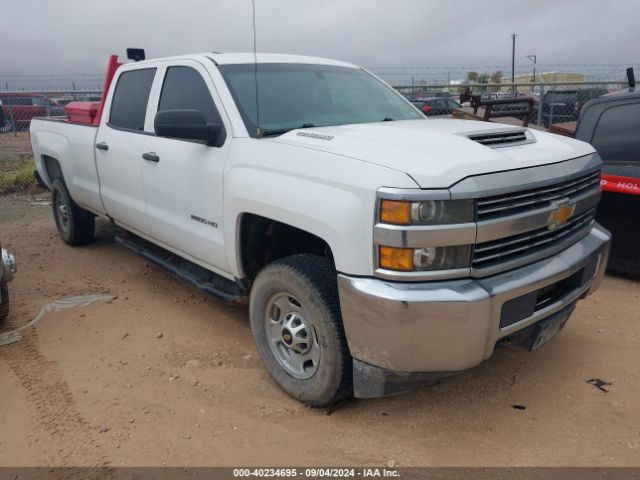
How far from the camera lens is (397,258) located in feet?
7.98

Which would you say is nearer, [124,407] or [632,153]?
[124,407]

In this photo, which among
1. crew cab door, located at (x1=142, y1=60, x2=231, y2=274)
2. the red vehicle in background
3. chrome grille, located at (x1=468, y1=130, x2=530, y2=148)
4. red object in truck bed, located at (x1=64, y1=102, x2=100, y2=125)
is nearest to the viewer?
chrome grille, located at (x1=468, y1=130, x2=530, y2=148)

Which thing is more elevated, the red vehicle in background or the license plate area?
the red vehicle in background

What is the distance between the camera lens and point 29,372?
3.61 m

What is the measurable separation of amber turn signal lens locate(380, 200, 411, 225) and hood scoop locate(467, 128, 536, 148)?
2.62 ft

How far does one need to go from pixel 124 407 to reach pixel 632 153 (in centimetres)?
439

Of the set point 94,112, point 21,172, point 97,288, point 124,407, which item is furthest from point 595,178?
point 21,172

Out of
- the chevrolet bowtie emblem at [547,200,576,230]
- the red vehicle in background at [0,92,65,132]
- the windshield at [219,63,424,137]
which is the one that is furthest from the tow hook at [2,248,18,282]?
the red vehicle in background at [0,92,65,132]

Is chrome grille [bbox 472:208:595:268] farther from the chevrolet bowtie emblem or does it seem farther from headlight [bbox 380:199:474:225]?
headlight [bbox 380:199:474:225]

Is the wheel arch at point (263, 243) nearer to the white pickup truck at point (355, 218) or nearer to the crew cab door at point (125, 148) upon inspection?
the white pickup truck at point (355, 218)

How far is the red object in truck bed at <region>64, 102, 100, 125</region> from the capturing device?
5.97 meters

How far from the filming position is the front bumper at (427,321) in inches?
94.4

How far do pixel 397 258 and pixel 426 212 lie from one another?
24 cm

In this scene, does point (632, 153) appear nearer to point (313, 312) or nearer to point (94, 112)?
point (313, 312)
